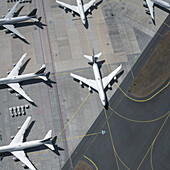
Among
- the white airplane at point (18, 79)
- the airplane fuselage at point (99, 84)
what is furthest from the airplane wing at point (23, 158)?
the airplane fuselage at point (99, 84)

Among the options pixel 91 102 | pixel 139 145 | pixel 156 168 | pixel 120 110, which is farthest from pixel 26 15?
pixel 156 168

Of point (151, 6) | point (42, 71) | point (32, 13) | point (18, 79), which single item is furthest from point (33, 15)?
point (151, 6)

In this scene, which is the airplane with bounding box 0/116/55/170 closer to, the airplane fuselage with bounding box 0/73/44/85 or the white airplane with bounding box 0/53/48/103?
the white airplane with bounding box 0/53/48/103

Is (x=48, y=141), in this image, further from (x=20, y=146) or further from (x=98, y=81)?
(x=98, y=81)

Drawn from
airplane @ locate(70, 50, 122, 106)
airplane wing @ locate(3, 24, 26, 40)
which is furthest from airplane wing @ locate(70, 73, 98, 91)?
airplane wing @ locate(3, 24, 26, 40)

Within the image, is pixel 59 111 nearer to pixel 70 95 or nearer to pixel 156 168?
pixel 70 95

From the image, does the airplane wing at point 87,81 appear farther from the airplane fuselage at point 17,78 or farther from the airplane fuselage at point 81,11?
the airplane fuselage at point 81,11
